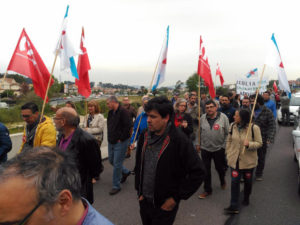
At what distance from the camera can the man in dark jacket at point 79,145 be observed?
271 cm

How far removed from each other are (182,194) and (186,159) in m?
0.30

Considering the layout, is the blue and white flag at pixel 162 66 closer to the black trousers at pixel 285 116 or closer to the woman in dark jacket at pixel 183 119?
the woman in dark jacket at pixel 183 119

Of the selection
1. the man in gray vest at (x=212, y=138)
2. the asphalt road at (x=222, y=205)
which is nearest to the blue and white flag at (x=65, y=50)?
the asphalt road at (x=222, y=205)

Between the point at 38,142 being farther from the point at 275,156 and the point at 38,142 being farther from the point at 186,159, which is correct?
the point at 275,156

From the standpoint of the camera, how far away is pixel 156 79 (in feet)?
17.3

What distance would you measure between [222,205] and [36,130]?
3.06 meters

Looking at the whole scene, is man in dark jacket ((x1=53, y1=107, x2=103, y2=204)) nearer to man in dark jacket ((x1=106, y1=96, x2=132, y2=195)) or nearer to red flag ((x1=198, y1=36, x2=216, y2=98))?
man in dark jacket ((x1=106, y1=96, x2=132, y2=195))

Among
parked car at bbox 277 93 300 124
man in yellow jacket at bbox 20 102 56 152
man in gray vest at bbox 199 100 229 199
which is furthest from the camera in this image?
parked car at bbox 277 93 300 124

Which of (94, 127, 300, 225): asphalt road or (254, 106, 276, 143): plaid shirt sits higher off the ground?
(254, 106, 276, 143): plaid shirt

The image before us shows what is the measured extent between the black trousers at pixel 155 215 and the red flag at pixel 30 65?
2.80 meters

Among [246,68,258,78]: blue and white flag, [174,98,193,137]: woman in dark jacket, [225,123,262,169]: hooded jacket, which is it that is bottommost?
[225,123,262,169]: hooded jacket

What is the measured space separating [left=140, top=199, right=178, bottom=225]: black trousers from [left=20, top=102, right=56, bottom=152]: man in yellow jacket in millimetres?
1460

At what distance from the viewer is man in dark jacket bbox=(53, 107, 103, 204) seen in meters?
2.71

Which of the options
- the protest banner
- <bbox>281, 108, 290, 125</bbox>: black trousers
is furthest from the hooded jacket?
<bbox>281, 108, 290, 125</bbox>: black trousers
